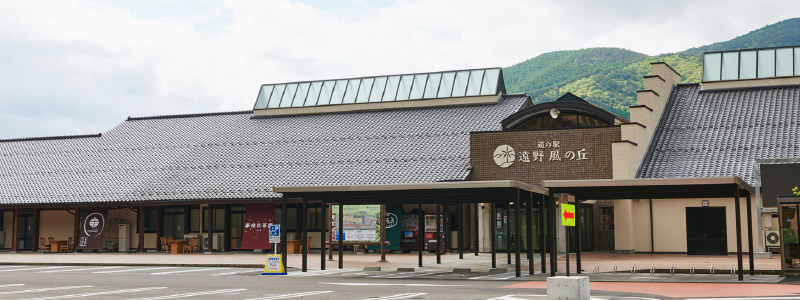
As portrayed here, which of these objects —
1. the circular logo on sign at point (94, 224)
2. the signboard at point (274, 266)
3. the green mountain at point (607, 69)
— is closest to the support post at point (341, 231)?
the signboard at point (274, 266)

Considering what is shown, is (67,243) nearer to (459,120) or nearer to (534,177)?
(459,120)

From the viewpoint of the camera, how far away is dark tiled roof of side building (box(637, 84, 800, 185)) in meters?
32.0

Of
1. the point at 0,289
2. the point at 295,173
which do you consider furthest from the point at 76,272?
the point at 295,173

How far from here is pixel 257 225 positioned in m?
37.0

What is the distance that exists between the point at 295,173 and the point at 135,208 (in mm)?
7932

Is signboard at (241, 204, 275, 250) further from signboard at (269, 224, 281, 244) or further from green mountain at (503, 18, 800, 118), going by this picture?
green mountain at (503, 18, 800, 118)

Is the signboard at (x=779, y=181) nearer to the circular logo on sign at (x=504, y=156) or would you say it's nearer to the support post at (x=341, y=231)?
the support post at (x=341, y=231)

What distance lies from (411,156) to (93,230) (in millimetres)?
15467

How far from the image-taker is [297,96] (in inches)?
1869

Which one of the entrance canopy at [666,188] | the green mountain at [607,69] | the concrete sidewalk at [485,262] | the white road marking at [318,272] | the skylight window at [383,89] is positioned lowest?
the white road marking at [318,272]

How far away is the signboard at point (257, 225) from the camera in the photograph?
36.7m

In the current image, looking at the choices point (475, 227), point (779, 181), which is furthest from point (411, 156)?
point (779, 181)

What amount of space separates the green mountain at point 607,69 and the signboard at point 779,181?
5872cm

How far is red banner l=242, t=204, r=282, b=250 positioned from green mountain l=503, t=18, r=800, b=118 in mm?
50027
